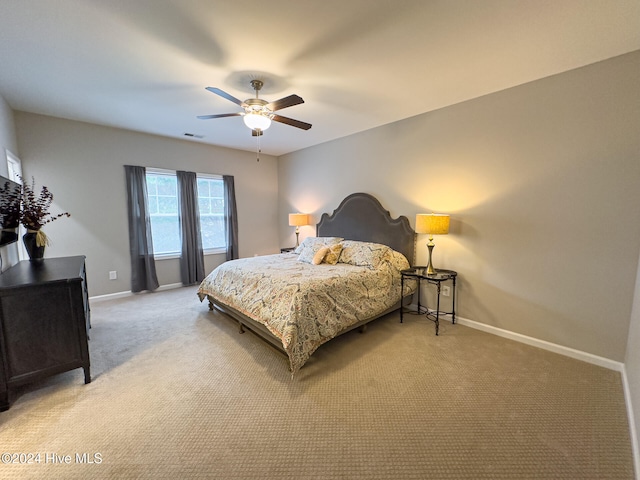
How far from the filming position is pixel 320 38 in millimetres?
1954

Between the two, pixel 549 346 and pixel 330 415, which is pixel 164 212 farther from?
pixel 549 346

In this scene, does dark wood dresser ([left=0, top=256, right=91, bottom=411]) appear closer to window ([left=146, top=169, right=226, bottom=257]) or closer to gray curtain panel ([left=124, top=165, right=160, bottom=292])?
gray curtain panel ([left=124, top=165, right=160, bottom=292])

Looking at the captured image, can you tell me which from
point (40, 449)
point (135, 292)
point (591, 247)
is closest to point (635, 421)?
point (591, 247)

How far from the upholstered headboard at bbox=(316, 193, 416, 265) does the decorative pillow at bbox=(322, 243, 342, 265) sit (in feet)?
2.17

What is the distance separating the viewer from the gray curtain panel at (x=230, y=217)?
5.24 meters

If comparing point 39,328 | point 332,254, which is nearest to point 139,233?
point 39,328

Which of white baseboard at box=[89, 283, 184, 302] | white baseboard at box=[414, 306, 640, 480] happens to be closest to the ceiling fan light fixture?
white baseboard at box=[414, 306, 640, 480]

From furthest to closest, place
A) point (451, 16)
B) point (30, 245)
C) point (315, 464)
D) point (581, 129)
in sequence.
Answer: point (30, 245), point (581, 129), point (451, 16), point (315, 464)

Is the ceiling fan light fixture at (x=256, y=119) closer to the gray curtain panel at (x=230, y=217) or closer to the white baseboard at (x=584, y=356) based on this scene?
the gray curtain panel at (x=230, y=217)

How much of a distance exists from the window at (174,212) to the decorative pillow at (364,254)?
286 cm

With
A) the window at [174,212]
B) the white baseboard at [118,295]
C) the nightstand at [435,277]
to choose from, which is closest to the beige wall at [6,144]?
the white baseboard at [118,295]

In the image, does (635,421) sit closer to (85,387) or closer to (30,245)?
(85,387)

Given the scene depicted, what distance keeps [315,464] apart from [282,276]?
161cm

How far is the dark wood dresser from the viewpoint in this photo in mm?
1816
